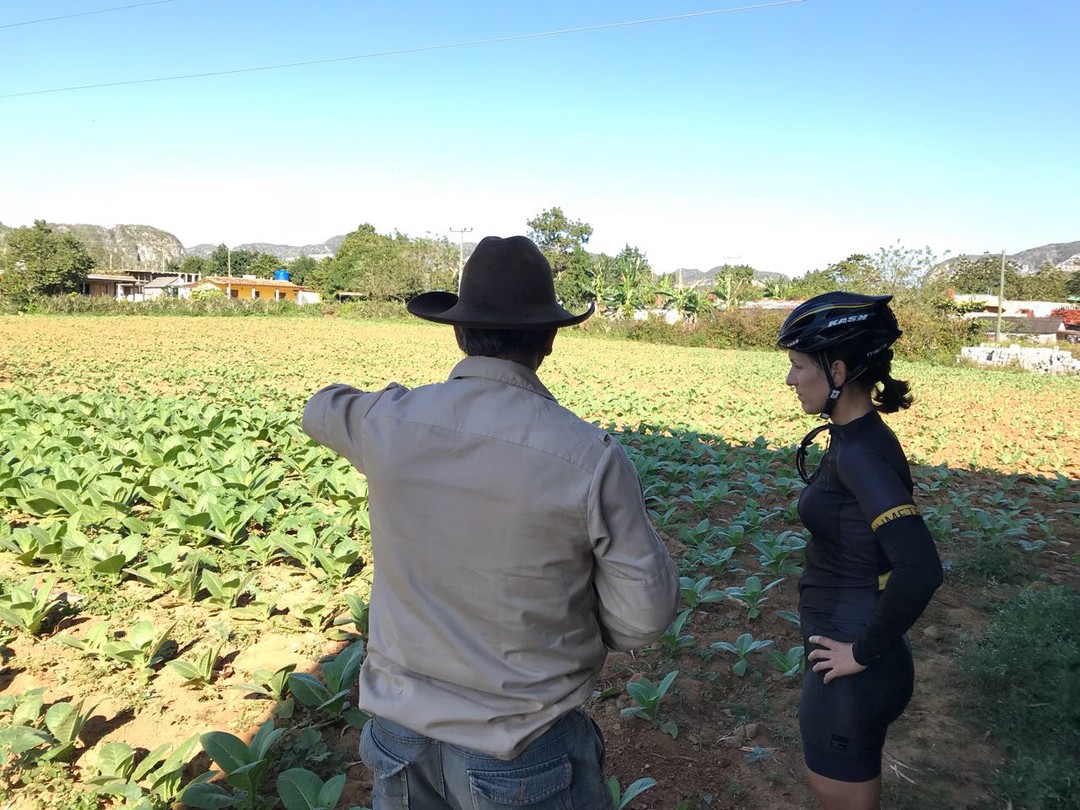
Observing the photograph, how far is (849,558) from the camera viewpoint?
2049 millimetres

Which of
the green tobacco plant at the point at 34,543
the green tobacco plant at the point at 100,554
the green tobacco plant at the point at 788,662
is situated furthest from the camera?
the green tobacco plant at the point at 34,543

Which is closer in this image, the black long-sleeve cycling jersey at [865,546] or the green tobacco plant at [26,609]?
the black long-sleeve cycling jersey at [865,546]

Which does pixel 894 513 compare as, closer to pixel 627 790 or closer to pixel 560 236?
pixel 627 790

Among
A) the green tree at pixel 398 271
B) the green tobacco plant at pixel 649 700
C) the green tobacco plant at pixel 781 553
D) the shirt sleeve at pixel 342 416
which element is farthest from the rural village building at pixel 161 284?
the shirt sleeve at pixel 342 416

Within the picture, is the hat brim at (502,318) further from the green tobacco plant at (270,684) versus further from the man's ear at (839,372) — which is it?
the green tobacco plant at (270,684)

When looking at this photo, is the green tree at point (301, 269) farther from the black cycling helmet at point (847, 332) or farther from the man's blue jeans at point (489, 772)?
the man's blue jeans at point (489, 772)

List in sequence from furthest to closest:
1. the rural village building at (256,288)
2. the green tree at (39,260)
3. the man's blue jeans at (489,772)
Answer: the rural village building at (256,288) < the green tree at (39,260) < the man's blue jeans at (489,772)

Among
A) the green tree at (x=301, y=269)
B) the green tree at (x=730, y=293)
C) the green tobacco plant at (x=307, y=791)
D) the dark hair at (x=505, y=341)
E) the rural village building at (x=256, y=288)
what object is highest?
the green tree at (x=301, y=269)

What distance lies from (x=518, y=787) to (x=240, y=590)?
3.89 m

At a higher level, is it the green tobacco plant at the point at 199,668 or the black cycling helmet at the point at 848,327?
the black cycling helmet at the point at 848,327

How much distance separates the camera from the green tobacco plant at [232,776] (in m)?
2.86

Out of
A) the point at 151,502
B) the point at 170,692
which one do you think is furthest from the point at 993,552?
the point at 151,502

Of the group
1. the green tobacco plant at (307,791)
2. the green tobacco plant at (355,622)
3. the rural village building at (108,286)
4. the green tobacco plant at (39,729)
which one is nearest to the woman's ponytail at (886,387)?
the green tobacco plant at (307,791)

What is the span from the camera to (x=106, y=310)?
142 ft
